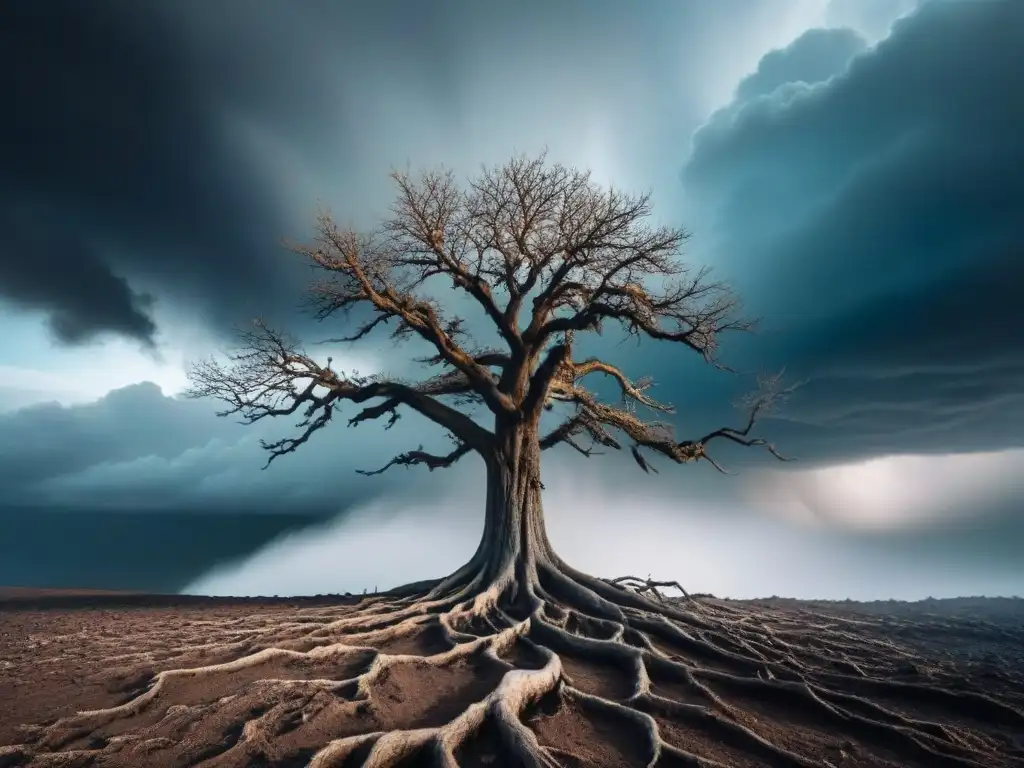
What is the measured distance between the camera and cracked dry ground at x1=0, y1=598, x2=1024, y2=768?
18.8 feet

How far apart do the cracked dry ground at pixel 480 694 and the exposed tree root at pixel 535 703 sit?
0.10 feet

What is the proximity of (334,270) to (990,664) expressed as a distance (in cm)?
1626

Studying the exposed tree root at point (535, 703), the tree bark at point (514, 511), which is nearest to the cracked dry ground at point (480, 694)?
the exposed tree root at point (535, 703)

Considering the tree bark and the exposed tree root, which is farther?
the tree bark

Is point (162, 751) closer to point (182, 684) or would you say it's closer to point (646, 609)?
point (182, 684)

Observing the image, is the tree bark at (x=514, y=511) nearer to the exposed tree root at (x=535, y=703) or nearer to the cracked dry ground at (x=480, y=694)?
the exposed tree root at (x=535, y=703)

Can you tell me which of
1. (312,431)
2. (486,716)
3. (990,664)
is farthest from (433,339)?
(990,664)

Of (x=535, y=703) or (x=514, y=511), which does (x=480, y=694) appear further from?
(x=514, y=511)

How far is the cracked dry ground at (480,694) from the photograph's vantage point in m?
5.74

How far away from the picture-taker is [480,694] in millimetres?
7422

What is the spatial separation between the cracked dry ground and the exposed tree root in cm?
3

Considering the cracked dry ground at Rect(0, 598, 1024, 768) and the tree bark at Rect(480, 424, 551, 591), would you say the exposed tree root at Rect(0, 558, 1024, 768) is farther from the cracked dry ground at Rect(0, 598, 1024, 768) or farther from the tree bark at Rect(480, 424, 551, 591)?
the tree bark at Rect(480, 424, 551, 591)

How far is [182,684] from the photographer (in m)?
7.34

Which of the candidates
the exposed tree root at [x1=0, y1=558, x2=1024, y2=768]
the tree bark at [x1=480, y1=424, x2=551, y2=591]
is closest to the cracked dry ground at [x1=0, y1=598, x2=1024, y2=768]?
the exposed tree root at [x1=0, y1=558, x2=1024, y2=768]
